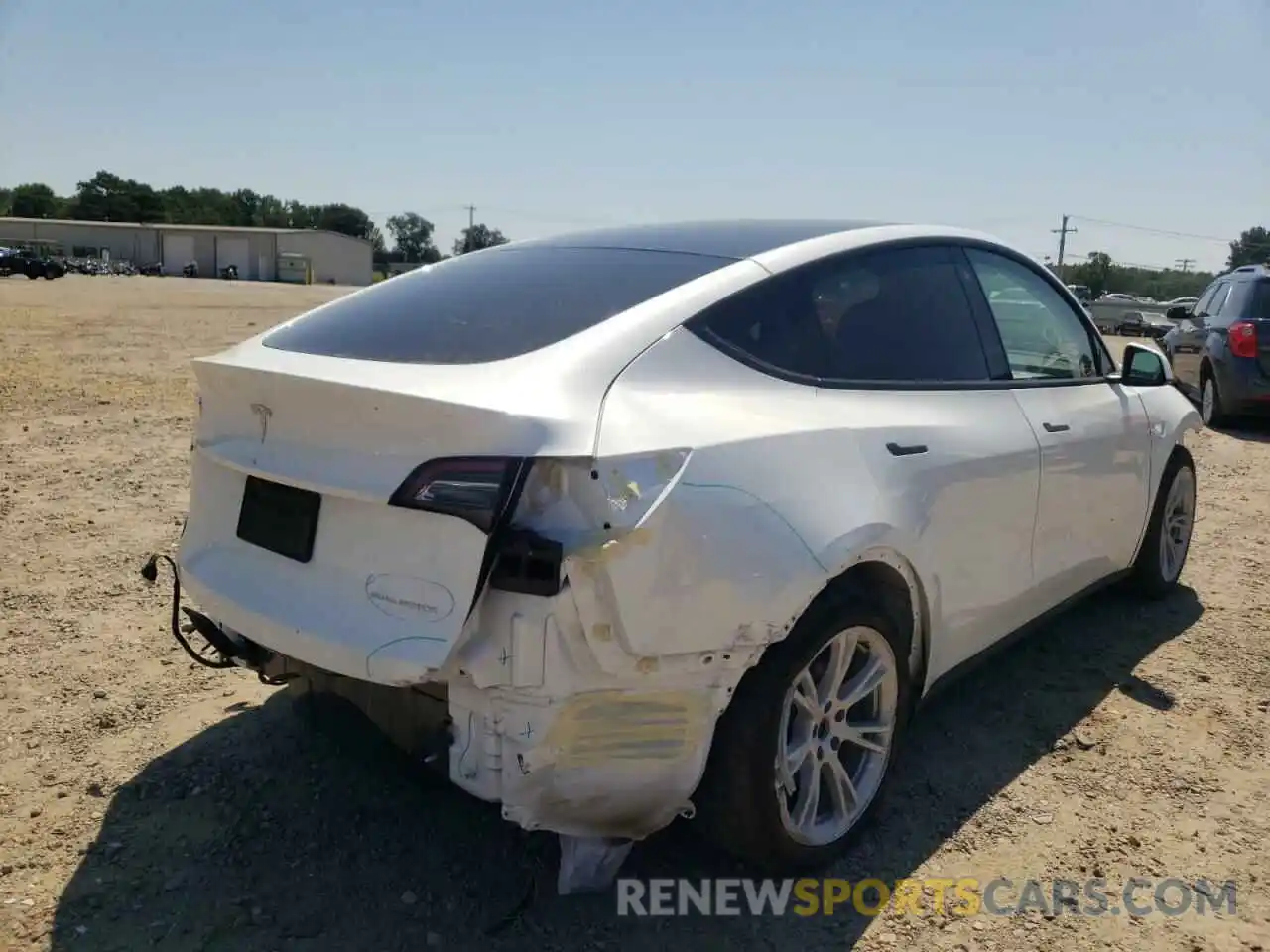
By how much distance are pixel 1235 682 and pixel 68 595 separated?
497 centimetres

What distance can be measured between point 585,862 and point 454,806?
2.47ft

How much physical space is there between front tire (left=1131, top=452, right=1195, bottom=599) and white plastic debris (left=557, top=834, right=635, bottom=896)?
333 cm

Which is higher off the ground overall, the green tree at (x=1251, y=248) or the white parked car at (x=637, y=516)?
the green tree at (x=1251, y=248)

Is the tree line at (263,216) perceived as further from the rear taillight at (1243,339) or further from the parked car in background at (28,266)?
the rear taillight at (1243,339)

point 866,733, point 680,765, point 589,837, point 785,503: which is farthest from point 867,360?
point 589,837

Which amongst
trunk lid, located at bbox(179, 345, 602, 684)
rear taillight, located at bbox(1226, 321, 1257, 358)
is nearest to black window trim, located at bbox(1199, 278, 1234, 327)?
rear taillight, located at bbox(1226, 321, 1257, 358)

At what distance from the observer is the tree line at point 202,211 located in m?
111

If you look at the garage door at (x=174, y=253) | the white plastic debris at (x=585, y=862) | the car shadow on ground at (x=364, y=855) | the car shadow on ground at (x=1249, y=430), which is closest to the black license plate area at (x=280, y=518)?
the car shadow on ground at (x=364, y=855)

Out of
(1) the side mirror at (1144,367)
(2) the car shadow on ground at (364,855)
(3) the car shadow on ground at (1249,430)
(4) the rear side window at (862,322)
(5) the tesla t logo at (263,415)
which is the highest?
(4) the rear side window at (862,322)

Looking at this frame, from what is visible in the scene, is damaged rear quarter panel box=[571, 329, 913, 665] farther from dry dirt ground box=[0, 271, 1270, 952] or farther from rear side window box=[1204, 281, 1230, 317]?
rear side window box=[1204, 281, 1230, 317]

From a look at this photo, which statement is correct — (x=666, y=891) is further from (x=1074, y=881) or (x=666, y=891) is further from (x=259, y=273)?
(x=259, y=273)

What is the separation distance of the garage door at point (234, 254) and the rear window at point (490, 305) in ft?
293

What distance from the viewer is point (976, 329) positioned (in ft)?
11.3

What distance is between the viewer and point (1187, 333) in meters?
11.0
